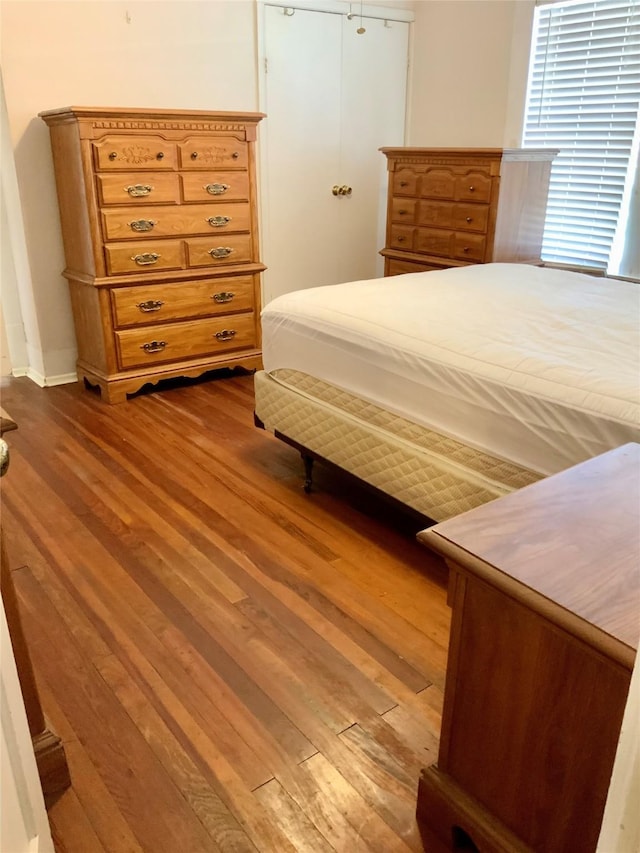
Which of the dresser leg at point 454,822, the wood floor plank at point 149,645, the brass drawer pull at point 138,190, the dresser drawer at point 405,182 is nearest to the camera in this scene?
the dresser leg at point 454,822

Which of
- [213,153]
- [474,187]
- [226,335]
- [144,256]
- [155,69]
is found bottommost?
[226,335]

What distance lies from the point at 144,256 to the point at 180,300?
0.99 feet

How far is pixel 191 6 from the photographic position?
12.7ft

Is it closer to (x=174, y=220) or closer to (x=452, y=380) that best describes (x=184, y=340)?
(x=174, y=220)

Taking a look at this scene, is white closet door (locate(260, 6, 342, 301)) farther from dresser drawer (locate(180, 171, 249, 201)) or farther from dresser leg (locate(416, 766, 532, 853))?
dresser leg (locate(416, 766, 532, 853))

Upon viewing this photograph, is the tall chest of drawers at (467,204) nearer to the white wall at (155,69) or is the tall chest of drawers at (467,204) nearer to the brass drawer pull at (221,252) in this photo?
the white wall at (155,69)

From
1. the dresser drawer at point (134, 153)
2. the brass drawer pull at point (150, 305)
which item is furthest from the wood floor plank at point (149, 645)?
the dresser drawer at point (134, 153)

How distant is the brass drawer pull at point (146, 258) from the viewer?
3.58 metres

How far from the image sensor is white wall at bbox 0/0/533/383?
3500 millimetres

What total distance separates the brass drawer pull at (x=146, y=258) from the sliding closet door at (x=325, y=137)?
113cm

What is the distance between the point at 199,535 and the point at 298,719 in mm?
922

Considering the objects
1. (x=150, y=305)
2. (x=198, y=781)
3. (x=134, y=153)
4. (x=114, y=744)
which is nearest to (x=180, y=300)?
(x=150, y=305)

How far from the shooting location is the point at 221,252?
12.6ft

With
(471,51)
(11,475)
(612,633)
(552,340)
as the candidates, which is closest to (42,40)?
(11,475)
